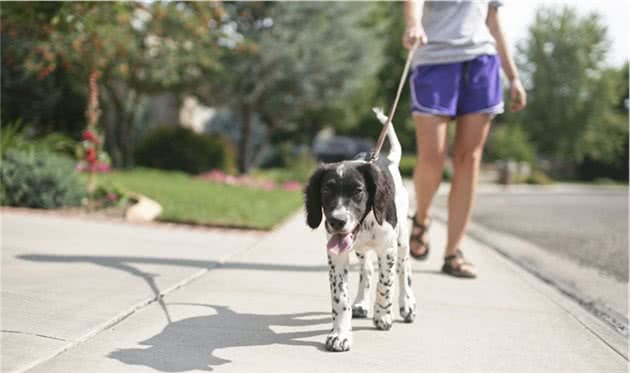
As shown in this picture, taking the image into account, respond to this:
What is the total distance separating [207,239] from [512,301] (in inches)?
139

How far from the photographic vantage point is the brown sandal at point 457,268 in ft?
17.6

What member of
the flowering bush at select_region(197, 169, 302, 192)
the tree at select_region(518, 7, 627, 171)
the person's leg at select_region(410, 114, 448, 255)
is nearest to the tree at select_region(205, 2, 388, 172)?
the flowering bush at select_region(197, 169, 302, 192)

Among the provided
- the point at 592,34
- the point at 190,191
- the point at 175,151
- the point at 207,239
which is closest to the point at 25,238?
the point at 207,239

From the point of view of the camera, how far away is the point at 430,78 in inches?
207

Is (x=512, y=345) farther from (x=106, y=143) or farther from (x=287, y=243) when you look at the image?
(x=106, y=143)

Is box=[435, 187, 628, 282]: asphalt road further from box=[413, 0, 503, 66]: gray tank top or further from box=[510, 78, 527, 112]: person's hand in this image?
box=[413, 0, 503, 66]: gray tank top

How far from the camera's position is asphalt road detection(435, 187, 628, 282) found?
7.44 metres

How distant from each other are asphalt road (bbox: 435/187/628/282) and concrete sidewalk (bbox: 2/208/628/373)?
1892 millimetres

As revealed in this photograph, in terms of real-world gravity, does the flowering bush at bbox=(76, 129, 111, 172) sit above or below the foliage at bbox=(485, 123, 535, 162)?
above

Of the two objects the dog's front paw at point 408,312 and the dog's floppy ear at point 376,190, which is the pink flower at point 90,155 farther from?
the dog's floppy ear at point 376,190

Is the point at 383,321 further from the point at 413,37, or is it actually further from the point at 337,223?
the point at 413,37

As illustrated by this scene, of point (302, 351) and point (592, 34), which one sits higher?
point (592, 34)

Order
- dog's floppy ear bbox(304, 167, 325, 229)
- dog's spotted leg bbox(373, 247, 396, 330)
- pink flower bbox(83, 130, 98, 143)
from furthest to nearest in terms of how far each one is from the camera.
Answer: pink flower bbox(83, 130, 98, 143) < dog's spotted leg bbox(373, 247, 396, 330) < dog's floppy ear bbox(304, 167, 325, 229)

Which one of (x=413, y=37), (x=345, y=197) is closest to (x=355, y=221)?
(x=345, y=197)
